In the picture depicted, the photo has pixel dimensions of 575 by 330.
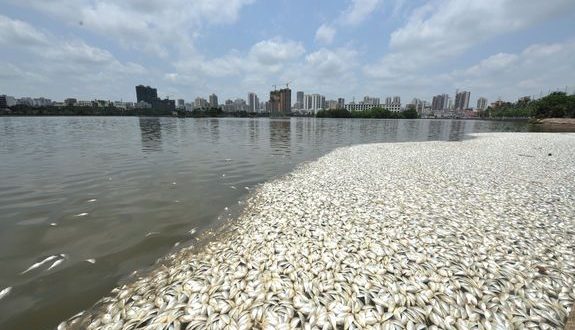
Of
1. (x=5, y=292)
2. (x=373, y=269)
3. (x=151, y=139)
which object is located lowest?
(x=5, y=292)

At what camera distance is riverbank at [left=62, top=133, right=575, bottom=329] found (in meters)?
4.46

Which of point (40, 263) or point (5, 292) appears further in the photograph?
point (40, 263)

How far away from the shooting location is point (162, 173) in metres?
16.1

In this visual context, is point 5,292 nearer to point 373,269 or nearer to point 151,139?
point 373,269

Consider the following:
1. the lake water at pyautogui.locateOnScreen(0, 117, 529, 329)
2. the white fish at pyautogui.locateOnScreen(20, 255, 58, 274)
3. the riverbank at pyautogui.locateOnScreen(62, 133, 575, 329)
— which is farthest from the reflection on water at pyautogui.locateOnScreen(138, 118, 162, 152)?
the riverbank at pyautogui.locateOnScreen(62, 133, 575, 329)

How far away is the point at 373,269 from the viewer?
5.67 m

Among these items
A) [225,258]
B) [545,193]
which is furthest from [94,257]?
[545,193]

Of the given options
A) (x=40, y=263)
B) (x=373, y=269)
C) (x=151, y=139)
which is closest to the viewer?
(x=373, y=269)

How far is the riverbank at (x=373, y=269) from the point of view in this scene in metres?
4.46

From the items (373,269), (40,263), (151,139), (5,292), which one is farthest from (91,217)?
(151,139)

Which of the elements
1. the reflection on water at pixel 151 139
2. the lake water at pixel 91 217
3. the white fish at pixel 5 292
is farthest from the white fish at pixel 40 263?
the reflection on water at pixel 151 139

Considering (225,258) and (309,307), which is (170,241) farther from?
(309,307)

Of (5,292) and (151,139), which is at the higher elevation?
(151,139)

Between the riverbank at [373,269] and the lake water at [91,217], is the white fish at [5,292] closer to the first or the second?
the lake water at [91,217]
